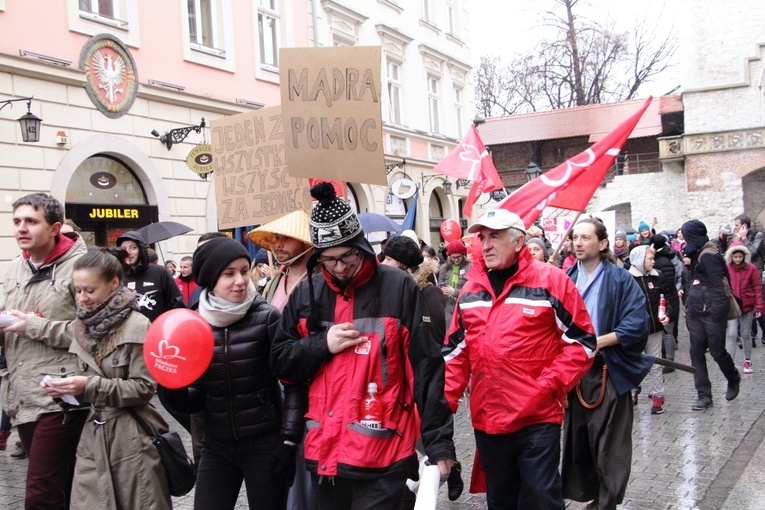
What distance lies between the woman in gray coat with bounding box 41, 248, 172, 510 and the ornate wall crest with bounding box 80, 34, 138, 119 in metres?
10.4

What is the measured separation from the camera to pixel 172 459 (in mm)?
3561

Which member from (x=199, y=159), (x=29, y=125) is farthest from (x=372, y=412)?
(x=199, y=159)

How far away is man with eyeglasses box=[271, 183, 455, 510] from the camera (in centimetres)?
311

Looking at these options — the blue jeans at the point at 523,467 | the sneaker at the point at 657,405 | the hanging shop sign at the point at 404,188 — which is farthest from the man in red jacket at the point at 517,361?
the hanging shop sign at the point at 404,188

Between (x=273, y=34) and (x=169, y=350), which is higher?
(x=273, y=34)

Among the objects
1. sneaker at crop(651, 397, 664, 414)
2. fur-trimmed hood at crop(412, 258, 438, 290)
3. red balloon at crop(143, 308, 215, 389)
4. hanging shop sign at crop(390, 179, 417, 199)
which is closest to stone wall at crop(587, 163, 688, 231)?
hanging shop sign at crop(390, 179, 417, 199)

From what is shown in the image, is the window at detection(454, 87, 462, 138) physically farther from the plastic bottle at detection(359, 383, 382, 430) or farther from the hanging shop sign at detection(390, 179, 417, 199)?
the plastic bottle at detection(359, 383, 382, 430)

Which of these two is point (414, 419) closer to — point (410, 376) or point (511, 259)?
point (410, 376)

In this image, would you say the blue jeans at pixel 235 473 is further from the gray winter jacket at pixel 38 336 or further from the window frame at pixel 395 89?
the window frame at pixel 395 89

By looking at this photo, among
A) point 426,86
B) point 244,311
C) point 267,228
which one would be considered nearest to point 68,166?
point 267,228

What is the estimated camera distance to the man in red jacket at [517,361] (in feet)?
12.6

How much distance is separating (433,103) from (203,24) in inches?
471

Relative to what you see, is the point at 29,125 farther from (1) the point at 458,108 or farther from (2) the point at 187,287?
(1) the point at 458,108

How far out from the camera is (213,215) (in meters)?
15.5
